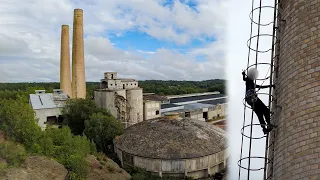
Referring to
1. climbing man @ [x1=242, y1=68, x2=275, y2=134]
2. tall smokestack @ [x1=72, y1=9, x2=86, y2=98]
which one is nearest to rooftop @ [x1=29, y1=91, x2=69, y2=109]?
tall smokestack @ [x1=72, y1=9, x2=86, y2=98]

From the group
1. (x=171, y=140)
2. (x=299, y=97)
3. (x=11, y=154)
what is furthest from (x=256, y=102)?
(x=171, y=140)

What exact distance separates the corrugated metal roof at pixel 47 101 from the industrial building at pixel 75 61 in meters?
3.02

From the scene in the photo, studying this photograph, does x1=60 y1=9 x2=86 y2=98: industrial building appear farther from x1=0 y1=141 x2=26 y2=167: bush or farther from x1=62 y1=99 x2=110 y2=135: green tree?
x1=0 y1=141 x2=26 y2=167: bush

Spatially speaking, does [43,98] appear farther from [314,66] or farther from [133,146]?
[314,66]

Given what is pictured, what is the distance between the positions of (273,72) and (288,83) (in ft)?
2.12

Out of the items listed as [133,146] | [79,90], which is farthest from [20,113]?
[79,90]

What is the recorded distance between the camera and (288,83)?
16.1 ft

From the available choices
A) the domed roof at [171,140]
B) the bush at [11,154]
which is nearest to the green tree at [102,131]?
the domed roof at [171,140]

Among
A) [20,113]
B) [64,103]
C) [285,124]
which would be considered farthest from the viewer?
[64,103]

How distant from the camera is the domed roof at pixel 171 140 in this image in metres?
22.1

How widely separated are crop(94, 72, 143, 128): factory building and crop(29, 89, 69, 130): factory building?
553cm

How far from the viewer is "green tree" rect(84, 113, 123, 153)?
1039 inches

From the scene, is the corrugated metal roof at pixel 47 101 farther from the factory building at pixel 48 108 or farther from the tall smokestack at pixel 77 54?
the tall smokestack at pixel 77 54

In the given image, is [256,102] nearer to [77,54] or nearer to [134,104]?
[134,104]
